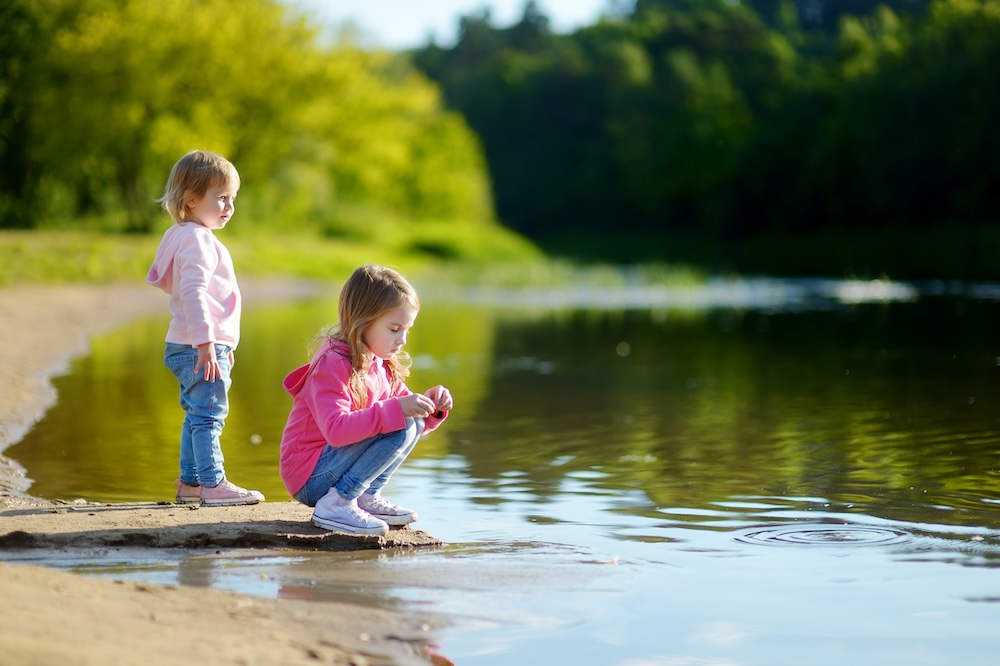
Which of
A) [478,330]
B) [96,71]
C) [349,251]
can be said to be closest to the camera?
[478,330]

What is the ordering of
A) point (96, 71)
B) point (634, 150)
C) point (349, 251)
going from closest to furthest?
point (96, 71) → point (349, 251) → point (634, 150)

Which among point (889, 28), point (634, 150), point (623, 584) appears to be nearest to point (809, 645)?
point (623, 584)

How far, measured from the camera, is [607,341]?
18969 millimetres

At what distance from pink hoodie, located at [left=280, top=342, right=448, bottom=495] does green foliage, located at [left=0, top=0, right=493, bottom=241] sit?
94.7 ft

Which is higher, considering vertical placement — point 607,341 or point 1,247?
point 1,247

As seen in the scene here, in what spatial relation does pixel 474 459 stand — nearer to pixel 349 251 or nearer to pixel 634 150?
pixel 349 251

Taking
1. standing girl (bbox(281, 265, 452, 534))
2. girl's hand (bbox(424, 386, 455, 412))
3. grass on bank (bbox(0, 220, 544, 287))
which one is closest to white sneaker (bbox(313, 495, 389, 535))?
standing girl (bbox(281, 265, 452, 534))

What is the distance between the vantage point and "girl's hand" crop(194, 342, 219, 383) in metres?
6.25

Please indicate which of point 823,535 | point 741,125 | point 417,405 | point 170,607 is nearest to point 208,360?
point 417,405

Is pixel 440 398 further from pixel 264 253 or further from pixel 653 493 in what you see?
pixel 264 253

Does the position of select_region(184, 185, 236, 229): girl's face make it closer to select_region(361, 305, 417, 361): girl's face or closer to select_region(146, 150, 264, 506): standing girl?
select_region(146, 150, 264, 506): standing girl

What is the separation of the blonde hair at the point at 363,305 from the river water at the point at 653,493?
712 mm

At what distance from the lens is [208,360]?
6.26m

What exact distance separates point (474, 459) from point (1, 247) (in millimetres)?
21067
